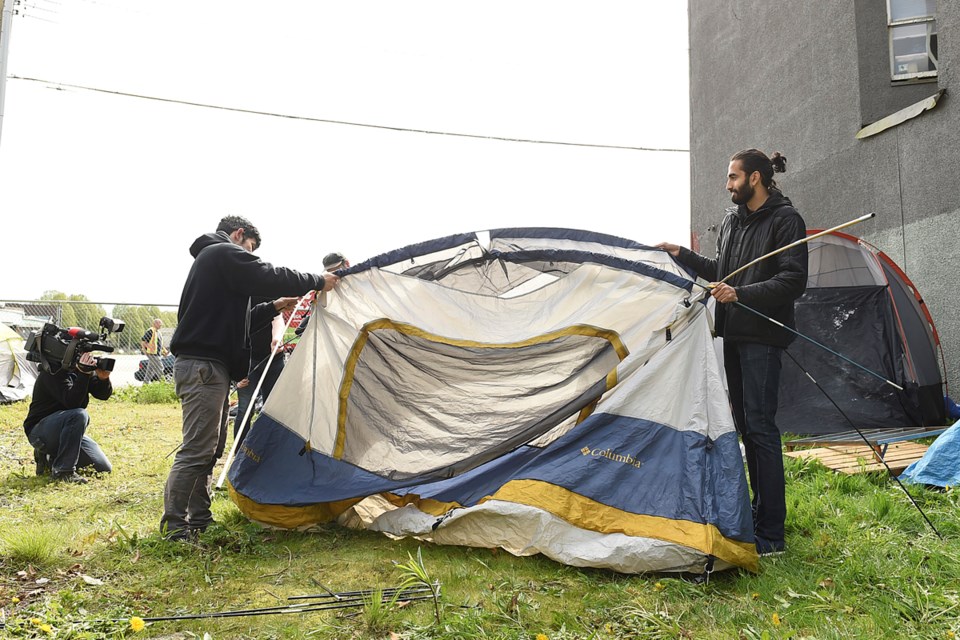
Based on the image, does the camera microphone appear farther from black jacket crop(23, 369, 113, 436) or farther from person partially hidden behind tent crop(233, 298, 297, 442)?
person partially hidden behind tent crop(233, 298, 297, 442)

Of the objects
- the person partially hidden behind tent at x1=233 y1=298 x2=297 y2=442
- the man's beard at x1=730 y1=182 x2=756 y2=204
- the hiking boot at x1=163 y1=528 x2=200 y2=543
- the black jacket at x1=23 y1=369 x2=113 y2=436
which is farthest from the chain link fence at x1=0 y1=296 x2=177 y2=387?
the man's beard at x1=730 y1=182 x2=756 y2=204

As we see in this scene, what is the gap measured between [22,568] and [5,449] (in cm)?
377

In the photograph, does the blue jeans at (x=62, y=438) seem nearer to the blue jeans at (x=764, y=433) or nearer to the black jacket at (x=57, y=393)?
the black jacket at (x=57, y=393)

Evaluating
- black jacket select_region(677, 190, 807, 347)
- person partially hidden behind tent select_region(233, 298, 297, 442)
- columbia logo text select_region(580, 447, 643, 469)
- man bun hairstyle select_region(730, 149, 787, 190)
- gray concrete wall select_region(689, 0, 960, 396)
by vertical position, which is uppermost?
gray concrete wall select_region(689, 0, 960, 396)

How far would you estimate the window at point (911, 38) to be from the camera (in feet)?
22.9

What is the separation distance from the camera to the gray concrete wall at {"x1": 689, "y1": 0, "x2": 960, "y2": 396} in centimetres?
592

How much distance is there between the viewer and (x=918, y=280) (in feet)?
20.4

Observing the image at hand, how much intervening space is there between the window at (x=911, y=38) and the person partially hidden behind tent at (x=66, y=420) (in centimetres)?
798

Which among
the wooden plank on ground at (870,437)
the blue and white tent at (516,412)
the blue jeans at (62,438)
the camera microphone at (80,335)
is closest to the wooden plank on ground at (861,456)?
the wooden plank on ground at (870,437)

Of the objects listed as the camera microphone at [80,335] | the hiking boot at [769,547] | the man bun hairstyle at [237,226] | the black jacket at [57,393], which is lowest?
the hiking boot at [769,547]

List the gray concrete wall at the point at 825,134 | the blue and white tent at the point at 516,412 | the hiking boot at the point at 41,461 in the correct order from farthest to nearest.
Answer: the gray concrete wall at the point at 825,134 → the hiking boot at the point at 41,461 → the blue and white tent at the point at 516,412

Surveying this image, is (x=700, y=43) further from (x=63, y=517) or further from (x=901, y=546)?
(x=63, y=517)

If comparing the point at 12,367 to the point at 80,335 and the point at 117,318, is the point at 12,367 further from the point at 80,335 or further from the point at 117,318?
the point at 80,335

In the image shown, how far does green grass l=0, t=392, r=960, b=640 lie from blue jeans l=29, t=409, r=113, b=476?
919mm
